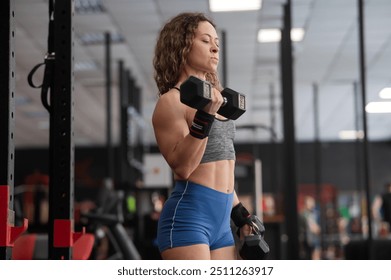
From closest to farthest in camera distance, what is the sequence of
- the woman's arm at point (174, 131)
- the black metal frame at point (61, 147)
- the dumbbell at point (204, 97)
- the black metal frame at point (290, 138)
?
1. the dumbbell at point (204, 97)
2. the woman's arm at point (174, 131)
3. the black metal frame at point (61, 147)
4. the black metal frame at point (290, 138)

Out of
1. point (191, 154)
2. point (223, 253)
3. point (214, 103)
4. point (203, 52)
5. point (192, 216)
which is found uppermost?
point (203, 52)

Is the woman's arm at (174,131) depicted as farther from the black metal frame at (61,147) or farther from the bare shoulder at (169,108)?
the black metal frame at (61,147)

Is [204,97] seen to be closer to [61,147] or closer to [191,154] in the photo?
[191,154]

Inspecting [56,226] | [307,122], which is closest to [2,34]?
[56,226]

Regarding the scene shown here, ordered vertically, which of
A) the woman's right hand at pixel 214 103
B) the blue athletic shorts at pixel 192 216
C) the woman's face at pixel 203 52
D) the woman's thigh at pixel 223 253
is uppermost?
the woman's face at pixel 203 52

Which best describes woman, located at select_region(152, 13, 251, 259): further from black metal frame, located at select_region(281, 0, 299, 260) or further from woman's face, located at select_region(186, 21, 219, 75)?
black metal frame, located at select_region(281, 0, 299, 260)

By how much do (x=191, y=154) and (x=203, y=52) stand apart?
0.96 ft

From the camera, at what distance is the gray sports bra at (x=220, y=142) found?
162 centimetres

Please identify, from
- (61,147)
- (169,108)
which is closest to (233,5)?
(61,147)

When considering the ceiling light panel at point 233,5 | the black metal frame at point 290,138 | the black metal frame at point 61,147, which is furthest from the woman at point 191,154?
the ceiling light panel at point 233,5

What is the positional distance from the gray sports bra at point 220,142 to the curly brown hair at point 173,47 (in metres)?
0.17

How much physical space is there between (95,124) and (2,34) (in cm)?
1176

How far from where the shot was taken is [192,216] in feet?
5.25

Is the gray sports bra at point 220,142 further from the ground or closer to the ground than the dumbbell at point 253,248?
further from the ground
